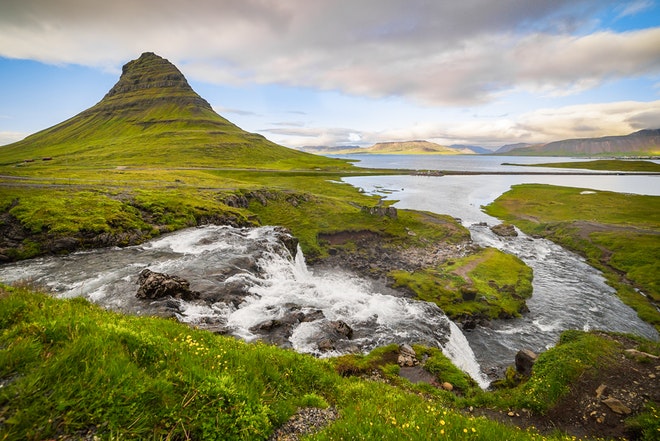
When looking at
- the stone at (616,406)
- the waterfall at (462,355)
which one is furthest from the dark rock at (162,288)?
the stone at (616,406)

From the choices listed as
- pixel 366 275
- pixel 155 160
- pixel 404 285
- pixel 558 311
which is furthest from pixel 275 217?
pixel 155 160

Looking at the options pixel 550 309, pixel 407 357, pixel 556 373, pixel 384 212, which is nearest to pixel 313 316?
pixel 407 357

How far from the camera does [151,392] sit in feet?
18.2

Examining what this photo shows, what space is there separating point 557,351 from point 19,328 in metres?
22.2

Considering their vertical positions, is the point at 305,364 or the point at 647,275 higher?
the point at 305,364

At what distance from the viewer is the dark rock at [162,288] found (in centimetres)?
2261

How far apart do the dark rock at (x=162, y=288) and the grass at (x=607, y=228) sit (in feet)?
164

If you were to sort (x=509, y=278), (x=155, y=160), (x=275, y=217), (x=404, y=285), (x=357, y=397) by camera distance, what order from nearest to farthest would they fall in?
(x=357, y=397) → (x=404, y=285) → (x=509, y=278) → (x=275, y=217) → (x=155, y=160)

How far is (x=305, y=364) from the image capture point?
1050 centimetres

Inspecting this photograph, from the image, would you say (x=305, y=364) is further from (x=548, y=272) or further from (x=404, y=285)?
(x=548, y=272)

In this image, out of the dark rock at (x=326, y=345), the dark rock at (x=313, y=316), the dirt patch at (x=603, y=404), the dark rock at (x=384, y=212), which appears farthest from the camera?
the dark rock at (x=384, y=212)

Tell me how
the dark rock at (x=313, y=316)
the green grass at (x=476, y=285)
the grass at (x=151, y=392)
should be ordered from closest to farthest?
the grass at (x=151, y=392), the dark rock at (x=313, y=316), the green grass at (x=476, y=285)

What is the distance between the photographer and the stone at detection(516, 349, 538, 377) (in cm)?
1756

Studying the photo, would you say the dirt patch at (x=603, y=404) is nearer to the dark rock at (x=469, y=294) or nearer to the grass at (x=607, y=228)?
the dark rock at (x=469, y=294)
